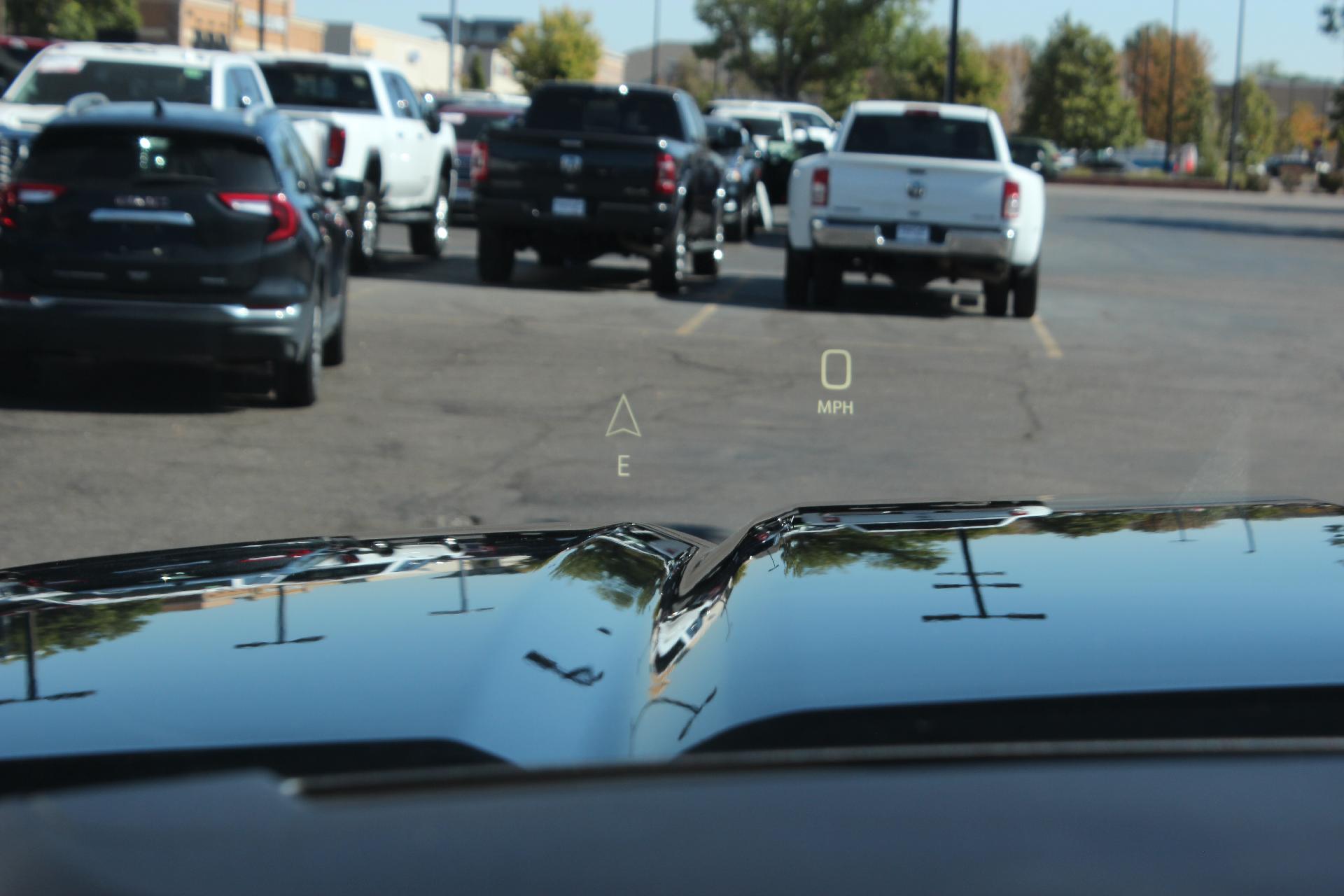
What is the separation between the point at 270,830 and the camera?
1.62 meters

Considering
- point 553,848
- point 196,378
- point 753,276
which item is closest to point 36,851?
point 553,848

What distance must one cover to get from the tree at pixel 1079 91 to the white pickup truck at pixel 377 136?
78.4 meters

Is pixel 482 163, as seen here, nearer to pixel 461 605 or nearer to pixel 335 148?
pixel 335 148

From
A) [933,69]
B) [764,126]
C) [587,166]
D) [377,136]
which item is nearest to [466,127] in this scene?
[377,136]

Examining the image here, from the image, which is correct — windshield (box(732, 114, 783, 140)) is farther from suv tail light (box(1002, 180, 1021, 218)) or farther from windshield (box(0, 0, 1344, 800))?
suv tail light (box(1002, 180, 1021, 218))

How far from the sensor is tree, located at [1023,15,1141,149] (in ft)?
303

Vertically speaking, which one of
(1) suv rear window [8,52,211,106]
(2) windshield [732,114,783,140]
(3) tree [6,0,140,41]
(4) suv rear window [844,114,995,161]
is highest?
(3) tree [6,0,140,41]

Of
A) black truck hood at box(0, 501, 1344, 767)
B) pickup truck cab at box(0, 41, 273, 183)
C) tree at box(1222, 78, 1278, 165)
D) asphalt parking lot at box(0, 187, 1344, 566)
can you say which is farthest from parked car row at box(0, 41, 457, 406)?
tree at box(1222, 78, 1278, 165)

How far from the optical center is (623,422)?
9938mm

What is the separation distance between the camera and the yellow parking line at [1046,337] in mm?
13805

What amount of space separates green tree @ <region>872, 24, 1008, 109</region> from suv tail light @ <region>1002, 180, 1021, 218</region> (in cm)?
7035

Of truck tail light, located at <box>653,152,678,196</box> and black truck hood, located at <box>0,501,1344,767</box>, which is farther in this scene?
truck tail light, located at <box>653,152,678,196</box>

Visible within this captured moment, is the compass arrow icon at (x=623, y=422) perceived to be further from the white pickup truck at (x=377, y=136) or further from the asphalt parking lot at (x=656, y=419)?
the white pickup truck at (x=377, y=136)

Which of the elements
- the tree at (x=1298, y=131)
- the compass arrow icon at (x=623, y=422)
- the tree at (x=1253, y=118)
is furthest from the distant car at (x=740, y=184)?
the tree at (x=1298, y=131)
